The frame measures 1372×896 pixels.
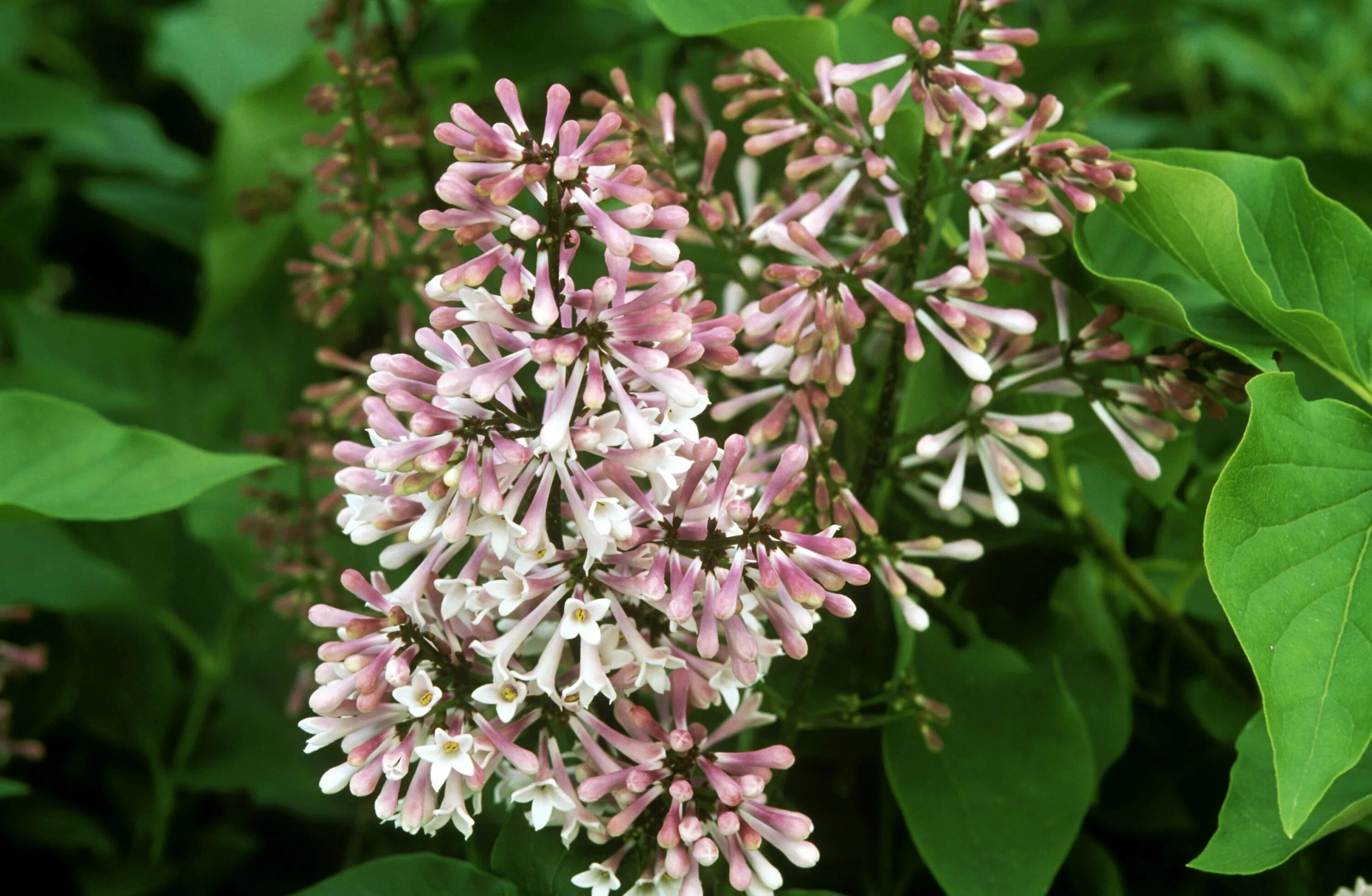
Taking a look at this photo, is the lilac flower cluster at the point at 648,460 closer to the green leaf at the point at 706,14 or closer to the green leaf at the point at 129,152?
the green leaf at the point at 706,14

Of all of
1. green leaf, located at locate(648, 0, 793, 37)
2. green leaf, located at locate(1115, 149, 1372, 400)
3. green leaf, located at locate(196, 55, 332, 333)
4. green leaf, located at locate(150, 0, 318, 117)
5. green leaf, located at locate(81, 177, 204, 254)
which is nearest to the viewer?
green leaf, located at locate(1115, 149, 1372, 400)

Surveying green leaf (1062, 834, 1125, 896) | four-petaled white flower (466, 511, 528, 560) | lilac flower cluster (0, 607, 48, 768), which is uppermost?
four-petaled white flower (466, 511, 528, 560)

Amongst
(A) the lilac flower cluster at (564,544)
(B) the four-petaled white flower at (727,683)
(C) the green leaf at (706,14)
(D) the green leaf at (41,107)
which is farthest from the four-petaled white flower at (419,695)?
(D) the green leaf at (41,107)

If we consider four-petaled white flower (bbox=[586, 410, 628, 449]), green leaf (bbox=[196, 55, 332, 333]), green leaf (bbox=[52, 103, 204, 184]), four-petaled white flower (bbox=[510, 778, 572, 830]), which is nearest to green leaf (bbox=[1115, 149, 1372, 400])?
four-petaled white flower (bbox=[586, 410, 628, 449])

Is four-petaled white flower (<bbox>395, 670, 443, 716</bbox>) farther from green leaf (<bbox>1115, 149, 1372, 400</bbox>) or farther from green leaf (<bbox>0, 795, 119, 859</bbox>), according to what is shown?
green leaf (<bbox>0, 795, 119, 859</bbox>)

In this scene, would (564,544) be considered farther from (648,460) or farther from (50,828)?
(50,828)

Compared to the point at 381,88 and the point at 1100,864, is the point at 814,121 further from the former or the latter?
the point at 1100,864

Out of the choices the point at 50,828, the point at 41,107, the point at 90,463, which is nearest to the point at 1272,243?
the point at 90,463
